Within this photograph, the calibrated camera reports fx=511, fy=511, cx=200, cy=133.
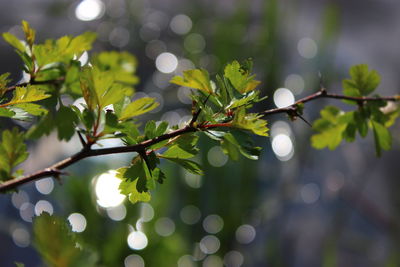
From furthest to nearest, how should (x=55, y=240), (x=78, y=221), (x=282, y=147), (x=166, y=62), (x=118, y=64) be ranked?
(x=166, y=62) < (x=282, y=147) < (x=78, y=221) < (x=118, y=64) < (x=55, y=240)

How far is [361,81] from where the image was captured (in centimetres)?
44

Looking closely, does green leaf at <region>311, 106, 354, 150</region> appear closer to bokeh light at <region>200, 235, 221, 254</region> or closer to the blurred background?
the blurred background

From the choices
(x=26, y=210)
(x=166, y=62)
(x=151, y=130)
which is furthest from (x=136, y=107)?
(x=166, y=62)

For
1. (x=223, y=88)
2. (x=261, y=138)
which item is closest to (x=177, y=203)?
(x=261, y=138)

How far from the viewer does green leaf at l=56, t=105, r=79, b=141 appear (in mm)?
388

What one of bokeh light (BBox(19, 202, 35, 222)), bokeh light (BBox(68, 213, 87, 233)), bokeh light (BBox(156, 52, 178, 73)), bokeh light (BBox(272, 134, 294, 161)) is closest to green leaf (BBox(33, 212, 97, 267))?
bokeh light (BBox(68, 213, 87, 233))

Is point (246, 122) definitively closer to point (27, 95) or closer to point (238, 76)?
point (238, 76)

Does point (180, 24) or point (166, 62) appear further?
point (180, 24)

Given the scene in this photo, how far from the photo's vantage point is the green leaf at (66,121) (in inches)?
15.3

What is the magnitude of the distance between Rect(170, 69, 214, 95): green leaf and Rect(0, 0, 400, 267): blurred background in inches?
27.2

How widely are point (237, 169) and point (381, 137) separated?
1.02 metres

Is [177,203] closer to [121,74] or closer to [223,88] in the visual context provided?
[121,74]

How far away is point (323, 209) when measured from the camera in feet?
5.35

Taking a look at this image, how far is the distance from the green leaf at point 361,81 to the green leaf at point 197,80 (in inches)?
5.6
